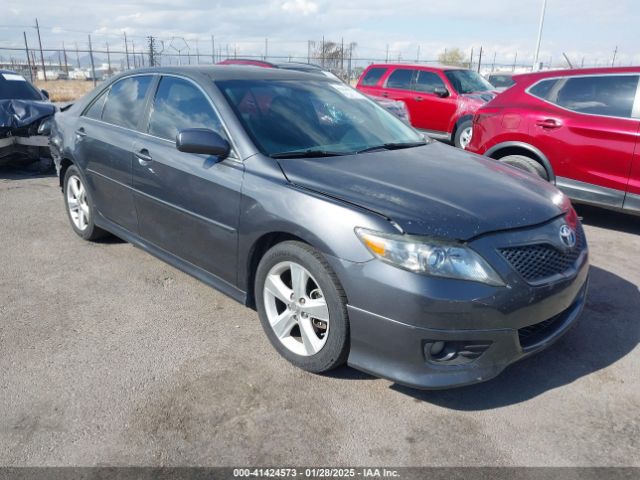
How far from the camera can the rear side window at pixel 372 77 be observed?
12.0m

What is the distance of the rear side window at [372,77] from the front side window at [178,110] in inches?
340

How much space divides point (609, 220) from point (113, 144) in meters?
5.42

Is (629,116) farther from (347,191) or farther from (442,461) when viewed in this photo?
(442,461)

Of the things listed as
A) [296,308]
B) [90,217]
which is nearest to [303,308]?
[296,308]

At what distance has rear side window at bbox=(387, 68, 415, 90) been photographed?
11.5 m

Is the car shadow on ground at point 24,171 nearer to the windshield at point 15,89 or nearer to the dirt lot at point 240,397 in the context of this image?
the windshield at point 15,89

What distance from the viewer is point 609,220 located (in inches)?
249

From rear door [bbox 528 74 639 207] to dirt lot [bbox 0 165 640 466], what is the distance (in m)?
1.76

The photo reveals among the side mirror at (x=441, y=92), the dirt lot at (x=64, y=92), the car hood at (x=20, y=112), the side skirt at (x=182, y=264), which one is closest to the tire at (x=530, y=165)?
the side skirt at (x=182, y=264)

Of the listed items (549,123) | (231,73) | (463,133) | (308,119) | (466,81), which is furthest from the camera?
(466,81)

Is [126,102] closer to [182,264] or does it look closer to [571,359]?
[182,264]

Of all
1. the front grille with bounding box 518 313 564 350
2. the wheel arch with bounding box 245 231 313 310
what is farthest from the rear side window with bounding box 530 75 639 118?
the wheel arch with bounding box 245 231 313 310

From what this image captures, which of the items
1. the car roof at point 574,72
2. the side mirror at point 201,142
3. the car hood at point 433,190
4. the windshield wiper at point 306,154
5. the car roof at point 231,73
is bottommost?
the car hood at point 433,190

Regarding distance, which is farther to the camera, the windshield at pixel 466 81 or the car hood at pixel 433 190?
the windshield at pixel 466 81
